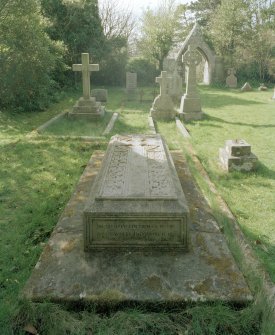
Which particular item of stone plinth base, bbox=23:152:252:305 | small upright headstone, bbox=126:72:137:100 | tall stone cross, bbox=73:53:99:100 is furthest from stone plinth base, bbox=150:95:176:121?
stone plinth base, bbox=23:152:252:305

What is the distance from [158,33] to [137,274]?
95.8 feet

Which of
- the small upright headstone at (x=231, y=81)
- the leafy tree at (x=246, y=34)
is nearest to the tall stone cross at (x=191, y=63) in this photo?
the small upright headstone at (x=231, y=81)

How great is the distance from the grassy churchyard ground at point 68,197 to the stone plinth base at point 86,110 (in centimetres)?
92

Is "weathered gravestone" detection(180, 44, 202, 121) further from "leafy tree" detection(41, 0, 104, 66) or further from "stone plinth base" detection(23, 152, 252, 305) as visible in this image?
"stone plinth base" detection(23, 152, 252, 305)

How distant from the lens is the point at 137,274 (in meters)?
2.94

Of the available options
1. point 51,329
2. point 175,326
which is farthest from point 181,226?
point 51,329

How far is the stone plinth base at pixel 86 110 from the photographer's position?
11.9 metres

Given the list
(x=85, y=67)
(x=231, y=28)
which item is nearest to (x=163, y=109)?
(x=85, y=67)

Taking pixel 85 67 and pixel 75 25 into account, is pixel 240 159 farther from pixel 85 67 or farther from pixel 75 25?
pixel 75 25

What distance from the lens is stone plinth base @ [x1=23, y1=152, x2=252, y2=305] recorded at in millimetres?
2699

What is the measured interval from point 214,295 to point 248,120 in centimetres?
1056

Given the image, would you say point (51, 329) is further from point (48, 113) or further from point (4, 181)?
point (48, 113)

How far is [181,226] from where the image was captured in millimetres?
3277

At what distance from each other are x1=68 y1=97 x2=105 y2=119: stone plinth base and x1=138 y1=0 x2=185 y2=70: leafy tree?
58.8 feet
